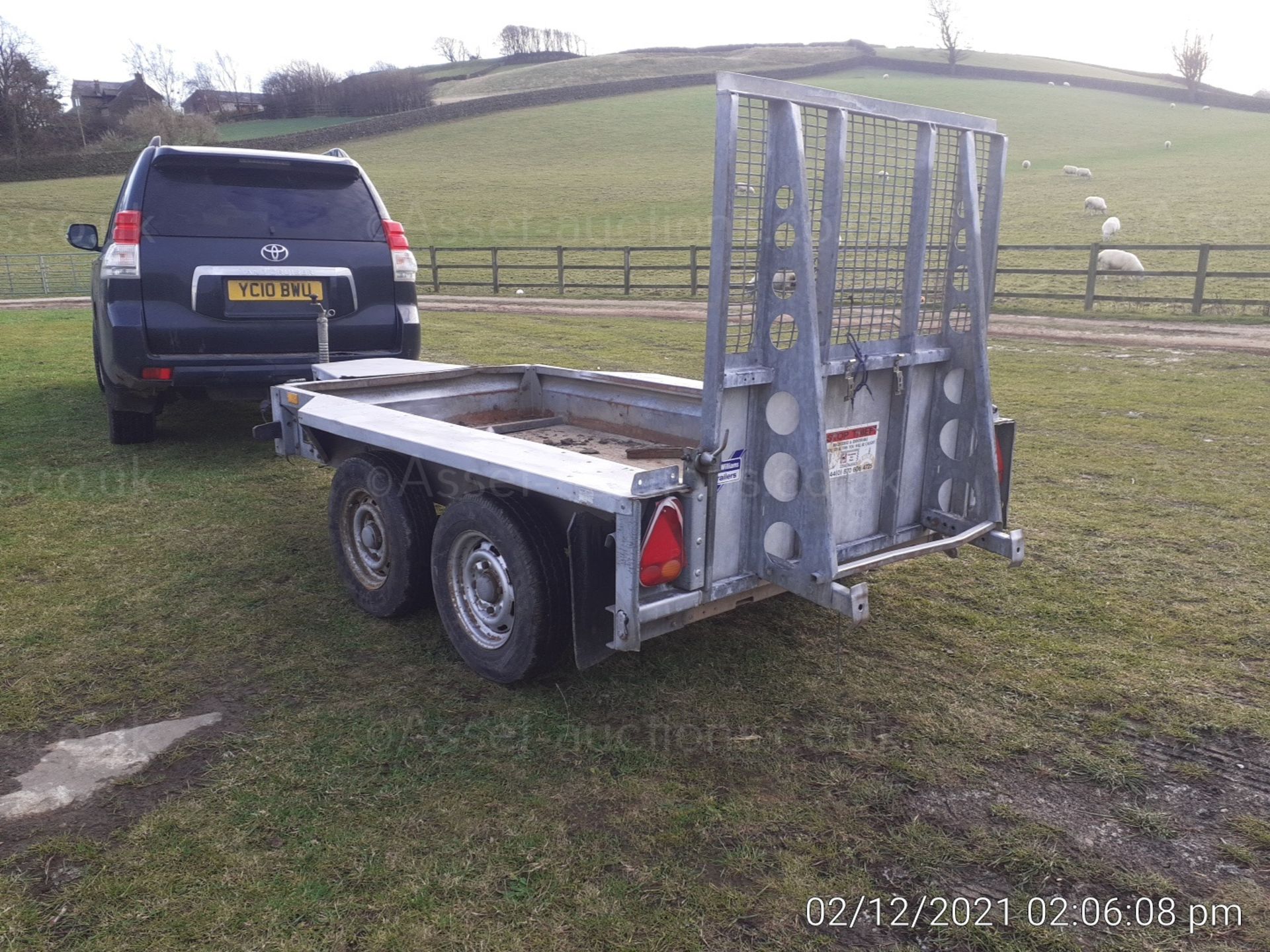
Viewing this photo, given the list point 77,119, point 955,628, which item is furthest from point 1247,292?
point 77,119

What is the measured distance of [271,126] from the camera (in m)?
66.1

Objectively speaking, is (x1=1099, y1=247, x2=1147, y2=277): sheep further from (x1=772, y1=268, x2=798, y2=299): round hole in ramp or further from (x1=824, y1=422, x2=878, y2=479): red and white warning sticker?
(x1=772, y1=268, x2=798, y2=299): round hole in ramp

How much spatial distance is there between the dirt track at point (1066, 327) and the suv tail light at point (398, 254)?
34.2 feet

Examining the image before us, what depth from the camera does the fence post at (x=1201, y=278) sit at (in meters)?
16.2

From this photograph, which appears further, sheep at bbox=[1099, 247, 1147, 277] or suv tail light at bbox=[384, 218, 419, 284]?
sheep at bbox=[1099, 247, 1147, 277]

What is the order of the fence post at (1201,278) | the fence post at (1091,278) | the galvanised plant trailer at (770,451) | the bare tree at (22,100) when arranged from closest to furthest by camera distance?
the galvanised plant trailer at (770,451) < the fence post at (1201,278) < the fence post at (1091,278) < the bare tree at (22,100)

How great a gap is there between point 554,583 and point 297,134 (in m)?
57.8

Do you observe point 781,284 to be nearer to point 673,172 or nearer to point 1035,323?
point 1035,323

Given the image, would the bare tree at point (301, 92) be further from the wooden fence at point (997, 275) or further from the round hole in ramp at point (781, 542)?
the round hole in ramp at point (781, 542)

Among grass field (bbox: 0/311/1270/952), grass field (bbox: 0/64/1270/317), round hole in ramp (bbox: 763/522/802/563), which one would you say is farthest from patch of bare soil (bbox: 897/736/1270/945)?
grass field (bbox: 0/64/1270/317)

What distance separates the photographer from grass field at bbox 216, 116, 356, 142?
61250 millimetres

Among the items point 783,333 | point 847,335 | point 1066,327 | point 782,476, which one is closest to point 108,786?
point 782,476

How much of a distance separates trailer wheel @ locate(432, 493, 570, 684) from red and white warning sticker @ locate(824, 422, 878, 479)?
1.11 metres

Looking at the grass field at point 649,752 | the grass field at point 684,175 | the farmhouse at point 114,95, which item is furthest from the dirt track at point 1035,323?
the farmhouse at point 114,95
